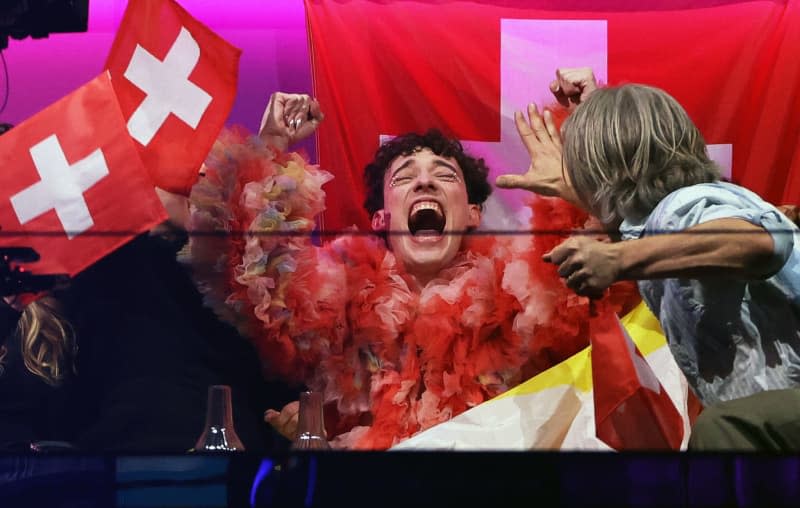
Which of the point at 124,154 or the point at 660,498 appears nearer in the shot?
the point at 660,498

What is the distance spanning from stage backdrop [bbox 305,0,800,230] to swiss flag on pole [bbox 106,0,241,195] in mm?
167

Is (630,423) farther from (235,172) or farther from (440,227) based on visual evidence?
(235,172)

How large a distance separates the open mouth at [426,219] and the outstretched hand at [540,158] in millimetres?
114

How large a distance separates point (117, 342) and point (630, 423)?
83 cm

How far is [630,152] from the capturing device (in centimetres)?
148

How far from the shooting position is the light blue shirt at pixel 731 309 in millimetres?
1371

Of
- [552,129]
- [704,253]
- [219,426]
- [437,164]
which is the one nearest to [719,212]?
[704,253]

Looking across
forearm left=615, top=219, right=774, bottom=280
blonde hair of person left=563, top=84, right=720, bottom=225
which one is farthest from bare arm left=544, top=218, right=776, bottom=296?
blonde hair of person left=563, top=84, right=720, bottom=225

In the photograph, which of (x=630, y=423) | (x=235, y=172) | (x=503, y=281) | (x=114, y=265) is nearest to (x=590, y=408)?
(x=630, y=423)

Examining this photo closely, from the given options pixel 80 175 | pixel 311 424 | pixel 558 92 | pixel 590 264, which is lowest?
pixel 311 424

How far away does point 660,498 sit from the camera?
4.63ft

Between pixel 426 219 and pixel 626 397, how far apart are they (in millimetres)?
437

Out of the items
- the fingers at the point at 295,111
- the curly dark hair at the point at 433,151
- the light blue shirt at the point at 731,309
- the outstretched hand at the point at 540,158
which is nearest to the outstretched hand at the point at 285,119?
the fingers at the point at 295,111

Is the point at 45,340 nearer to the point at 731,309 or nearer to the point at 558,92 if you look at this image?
the point at 558,92
